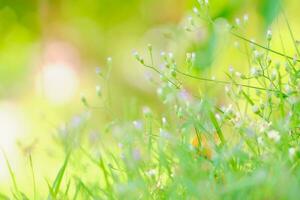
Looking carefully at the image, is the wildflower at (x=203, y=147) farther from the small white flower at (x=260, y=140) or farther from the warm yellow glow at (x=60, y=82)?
the warm yellow glow at (x=60, y=82)

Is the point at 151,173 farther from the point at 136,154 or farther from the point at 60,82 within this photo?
the point at 60,82

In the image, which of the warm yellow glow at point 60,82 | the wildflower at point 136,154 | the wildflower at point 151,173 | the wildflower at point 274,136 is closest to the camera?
the wildflower at point 274,136

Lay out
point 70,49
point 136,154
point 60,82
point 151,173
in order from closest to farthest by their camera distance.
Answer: point 151,173 → point 136,154 → point 70,49 → point 60,82

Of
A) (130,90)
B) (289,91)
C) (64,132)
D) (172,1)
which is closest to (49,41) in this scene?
(172,1)

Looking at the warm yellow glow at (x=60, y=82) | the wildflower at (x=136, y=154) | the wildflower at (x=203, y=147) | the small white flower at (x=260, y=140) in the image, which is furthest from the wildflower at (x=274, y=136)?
the warm yellow glow at (x=60, y=82)

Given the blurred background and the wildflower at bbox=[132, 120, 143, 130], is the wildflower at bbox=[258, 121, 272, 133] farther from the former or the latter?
the blurred background

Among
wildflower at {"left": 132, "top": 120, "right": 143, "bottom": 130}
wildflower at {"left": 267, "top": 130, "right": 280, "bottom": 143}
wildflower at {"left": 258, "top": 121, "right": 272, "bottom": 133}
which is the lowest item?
wildflower at {"left": 267, "top": 130, "right": 280, "bottom": 143}

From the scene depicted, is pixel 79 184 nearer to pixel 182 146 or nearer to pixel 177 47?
pixel 182 146

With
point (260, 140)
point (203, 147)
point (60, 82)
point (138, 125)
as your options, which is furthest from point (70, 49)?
point (260, 140)

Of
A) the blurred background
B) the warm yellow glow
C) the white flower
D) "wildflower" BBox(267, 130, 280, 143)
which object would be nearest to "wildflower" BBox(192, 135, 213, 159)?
the white flower
